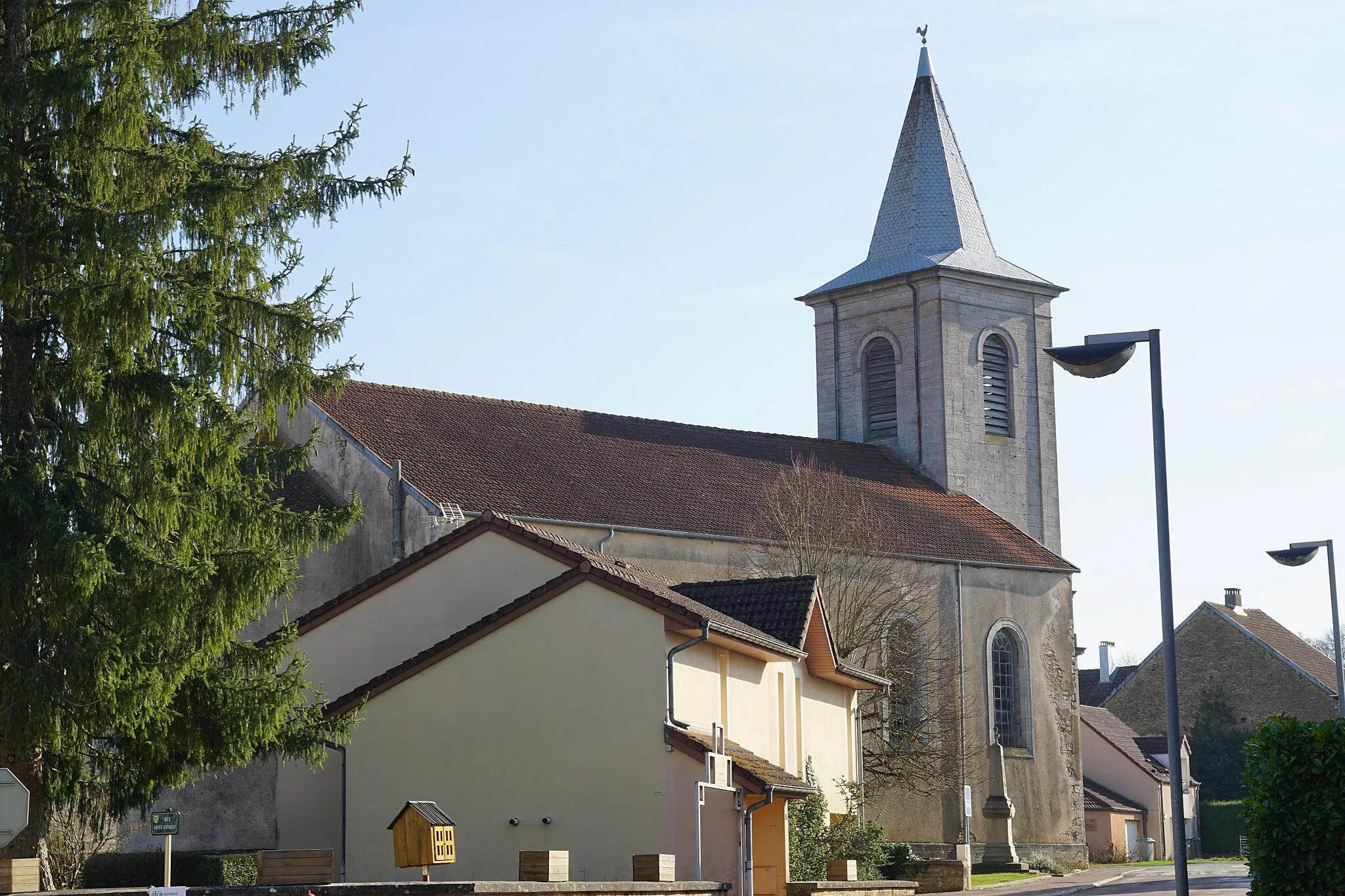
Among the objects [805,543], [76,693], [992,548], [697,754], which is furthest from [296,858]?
[992,548]

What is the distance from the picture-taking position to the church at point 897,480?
32156 mm

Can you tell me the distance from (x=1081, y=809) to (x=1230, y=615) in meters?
18.9

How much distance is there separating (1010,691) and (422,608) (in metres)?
20.0

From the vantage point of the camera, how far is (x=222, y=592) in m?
15.6

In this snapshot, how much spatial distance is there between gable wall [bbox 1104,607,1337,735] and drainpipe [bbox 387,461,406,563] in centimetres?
3409

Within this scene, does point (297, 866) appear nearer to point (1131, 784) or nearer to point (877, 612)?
point (877, 612)

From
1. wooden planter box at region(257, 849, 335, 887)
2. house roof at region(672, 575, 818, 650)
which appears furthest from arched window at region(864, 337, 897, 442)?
wooden planter box at region(257, 849, 335, 887)

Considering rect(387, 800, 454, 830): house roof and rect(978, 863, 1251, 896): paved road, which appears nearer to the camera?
rect(387, 800, 454, 830): house roof

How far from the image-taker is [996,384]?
4641cm

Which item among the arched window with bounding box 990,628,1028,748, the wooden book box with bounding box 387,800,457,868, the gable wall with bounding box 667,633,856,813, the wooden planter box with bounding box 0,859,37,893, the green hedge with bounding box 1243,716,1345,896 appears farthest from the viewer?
the arched window with bounding box 990,628,1028,748

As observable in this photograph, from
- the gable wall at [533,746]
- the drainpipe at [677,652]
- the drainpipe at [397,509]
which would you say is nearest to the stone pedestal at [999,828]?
the drainpipe at [397,509]

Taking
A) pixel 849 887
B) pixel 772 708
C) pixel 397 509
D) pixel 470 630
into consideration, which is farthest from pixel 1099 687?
pixel 470 630

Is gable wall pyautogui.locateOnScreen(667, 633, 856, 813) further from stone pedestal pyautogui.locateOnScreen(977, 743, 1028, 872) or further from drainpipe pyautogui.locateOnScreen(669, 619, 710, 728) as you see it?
stone pedestal pyautogui.locateOnScreen(977, 743, 1028, 872)

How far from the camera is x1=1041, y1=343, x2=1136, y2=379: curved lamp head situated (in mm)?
12977
